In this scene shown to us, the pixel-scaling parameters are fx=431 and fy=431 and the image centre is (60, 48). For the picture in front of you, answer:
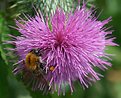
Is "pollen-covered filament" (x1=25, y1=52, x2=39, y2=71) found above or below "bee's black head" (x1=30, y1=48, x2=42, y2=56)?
below

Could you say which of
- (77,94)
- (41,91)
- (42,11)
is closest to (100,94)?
(77,94)

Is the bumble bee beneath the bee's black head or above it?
beneath

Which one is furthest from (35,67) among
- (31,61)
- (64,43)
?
(64,43)

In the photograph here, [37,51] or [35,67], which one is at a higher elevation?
[37,51]

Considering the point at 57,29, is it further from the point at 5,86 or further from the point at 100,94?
the point at 100,94

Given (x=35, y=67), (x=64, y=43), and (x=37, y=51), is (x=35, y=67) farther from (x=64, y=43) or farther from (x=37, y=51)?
(x=64, y=43)
